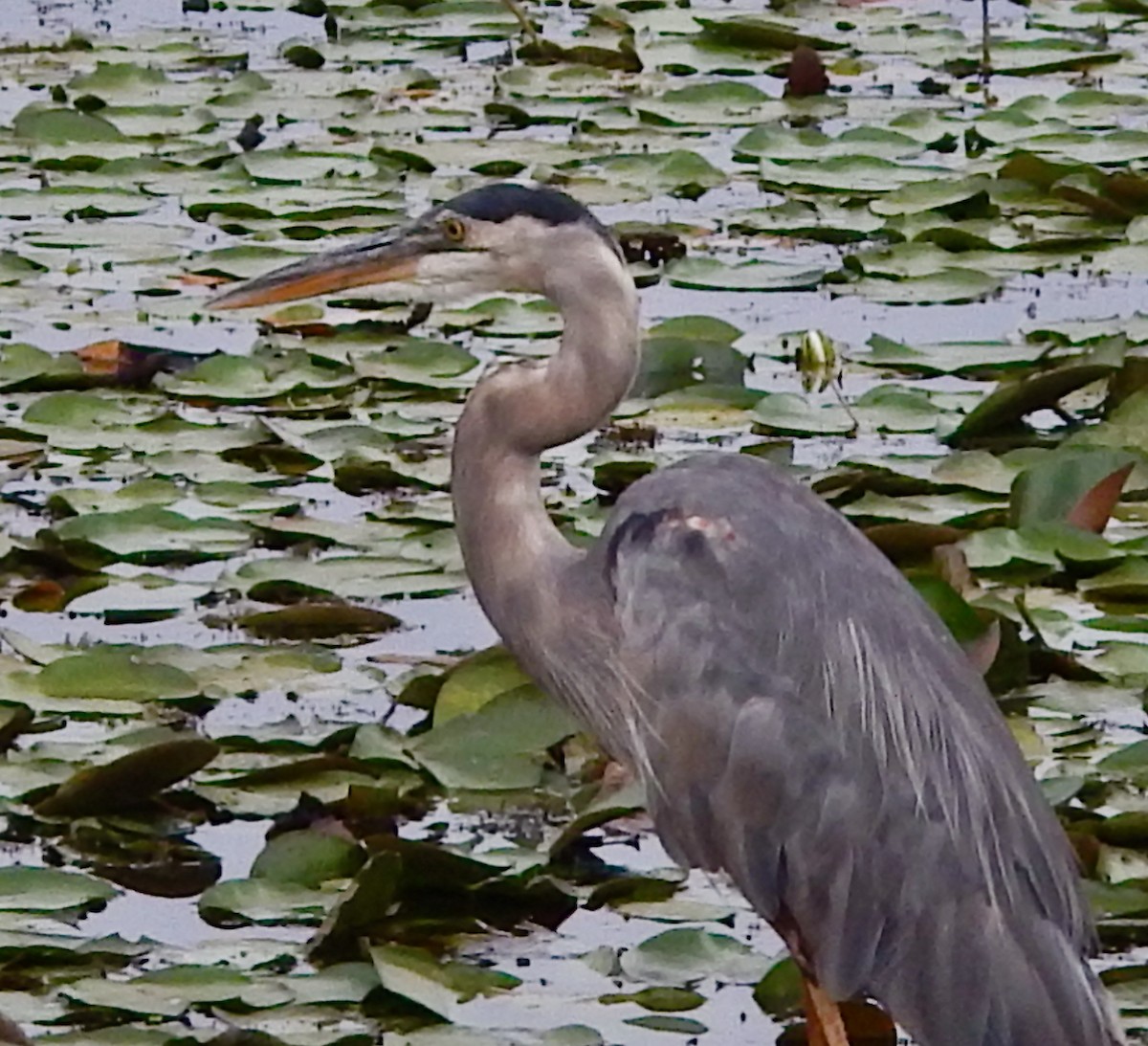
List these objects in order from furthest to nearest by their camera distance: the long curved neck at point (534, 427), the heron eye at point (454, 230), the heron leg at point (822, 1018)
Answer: the heron eye at point (454, 230)
the long curved neck at point (534, 427)
the heron leg at point (822, 1018)

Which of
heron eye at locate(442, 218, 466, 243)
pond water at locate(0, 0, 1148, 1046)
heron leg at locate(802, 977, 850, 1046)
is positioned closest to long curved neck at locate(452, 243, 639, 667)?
heron eye at locate(442, 218, 466, 243)

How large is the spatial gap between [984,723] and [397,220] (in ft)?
12.6

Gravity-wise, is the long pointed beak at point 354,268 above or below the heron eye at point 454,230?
below

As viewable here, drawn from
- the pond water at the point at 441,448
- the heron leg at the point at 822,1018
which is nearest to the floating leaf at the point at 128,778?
the pond water at the point at 441,448

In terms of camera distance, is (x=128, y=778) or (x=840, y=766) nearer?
(x=840, y=766)

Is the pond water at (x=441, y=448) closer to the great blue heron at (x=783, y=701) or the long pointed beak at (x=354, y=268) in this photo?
the great blue heron at (x=783, y=701)

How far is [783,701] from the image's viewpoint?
4230mm

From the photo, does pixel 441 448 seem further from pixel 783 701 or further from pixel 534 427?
pixel 783 701

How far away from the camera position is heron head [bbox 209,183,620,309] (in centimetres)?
445

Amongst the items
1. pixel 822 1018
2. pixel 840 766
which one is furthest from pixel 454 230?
pixel 822 1018

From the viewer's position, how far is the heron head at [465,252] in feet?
14.6

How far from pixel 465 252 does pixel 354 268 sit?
18 centimetres


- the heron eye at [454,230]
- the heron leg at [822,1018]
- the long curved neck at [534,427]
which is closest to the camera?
the heron leg at [822,1018]

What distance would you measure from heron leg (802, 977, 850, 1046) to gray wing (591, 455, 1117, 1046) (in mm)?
25
